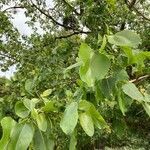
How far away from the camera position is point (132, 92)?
1165 mm

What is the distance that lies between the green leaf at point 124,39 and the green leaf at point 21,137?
0.28 metres

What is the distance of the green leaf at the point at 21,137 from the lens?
1.02 m

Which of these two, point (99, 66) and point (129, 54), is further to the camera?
point (129, 54)


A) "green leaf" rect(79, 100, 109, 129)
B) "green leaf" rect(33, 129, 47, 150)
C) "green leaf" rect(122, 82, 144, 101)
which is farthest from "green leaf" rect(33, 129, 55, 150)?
"green leaf" rect(122, 82, 144, 101)

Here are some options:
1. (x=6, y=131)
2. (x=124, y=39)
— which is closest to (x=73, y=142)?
(x=6, y=131)

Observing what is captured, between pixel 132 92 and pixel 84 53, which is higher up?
pixel 84 53

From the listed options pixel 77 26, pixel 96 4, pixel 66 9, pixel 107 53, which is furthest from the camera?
pixel 77 26

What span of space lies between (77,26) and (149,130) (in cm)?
249

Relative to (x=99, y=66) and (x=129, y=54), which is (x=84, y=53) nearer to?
(x=99, y=66)

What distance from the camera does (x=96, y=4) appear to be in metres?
6.50

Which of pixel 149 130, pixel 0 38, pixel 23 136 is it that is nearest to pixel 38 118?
pixel 23 136

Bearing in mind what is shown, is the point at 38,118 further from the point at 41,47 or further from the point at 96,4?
the point at 41,47

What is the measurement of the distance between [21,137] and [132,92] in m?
0.31

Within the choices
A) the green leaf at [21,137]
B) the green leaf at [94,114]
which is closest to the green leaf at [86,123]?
the green leaf at [94,114]
